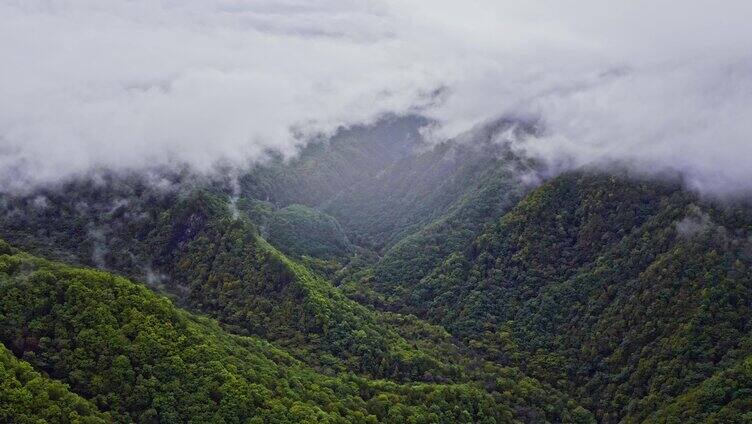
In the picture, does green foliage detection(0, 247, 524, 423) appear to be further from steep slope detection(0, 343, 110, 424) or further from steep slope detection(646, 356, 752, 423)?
steep slope detection(646, 356, 752, 423)

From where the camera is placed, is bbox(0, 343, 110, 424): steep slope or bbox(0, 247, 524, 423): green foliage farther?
bbox(0, 247, 524, 423): green foliage

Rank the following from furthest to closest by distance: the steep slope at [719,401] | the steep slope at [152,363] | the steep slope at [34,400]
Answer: the steep slope at [719,401] → the steep slope at [152,363] → the steep slope at [34,400]

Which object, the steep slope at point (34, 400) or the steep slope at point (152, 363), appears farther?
the steep slope at point (152, 363)

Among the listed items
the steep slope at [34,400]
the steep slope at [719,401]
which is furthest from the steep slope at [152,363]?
the steep slope at [719,401]

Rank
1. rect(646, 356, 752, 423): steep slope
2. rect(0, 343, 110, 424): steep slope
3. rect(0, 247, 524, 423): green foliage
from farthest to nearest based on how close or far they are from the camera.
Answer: rect(646, 356, 752, 423): steep slope → rect(0, 247, 524, 423): green foliage → rect(0, 343, 110, 424): steep slope

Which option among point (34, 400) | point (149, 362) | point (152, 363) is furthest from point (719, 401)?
point (34, 400)

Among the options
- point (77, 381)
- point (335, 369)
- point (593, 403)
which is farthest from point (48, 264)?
point (593, 403)

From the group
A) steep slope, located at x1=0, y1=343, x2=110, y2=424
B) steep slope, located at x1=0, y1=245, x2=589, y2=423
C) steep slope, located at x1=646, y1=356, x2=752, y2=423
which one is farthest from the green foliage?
steep slope, located at x1=646, y1=356, x2=752, y2=423

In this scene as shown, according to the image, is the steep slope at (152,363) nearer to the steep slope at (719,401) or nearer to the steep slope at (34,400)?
the steep slope at (34,400)
